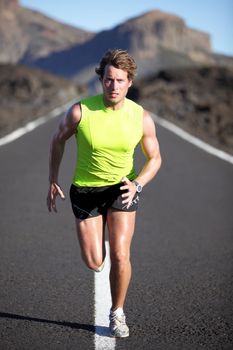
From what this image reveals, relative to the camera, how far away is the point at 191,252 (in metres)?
6.75

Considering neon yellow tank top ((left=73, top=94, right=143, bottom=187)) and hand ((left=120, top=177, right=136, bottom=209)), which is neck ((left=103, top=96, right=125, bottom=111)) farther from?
hand ((left=120, top=177, right=136, bottom=209))

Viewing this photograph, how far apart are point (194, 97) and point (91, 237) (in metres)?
32.0

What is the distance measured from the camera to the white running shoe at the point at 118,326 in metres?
4.30

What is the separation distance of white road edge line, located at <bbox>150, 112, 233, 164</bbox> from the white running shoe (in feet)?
31.3

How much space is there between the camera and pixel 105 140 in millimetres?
4262

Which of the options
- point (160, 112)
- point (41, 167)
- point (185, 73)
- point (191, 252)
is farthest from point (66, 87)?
point (191, 252)

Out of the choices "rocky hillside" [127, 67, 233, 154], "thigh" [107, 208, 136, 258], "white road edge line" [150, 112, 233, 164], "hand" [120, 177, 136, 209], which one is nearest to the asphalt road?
"thigh" [107, 208, 136, 258]

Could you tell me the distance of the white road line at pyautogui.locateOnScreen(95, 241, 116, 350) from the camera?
4.19 metres

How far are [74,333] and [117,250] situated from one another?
2.08ft

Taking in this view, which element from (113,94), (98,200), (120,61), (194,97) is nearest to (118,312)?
(98,200)

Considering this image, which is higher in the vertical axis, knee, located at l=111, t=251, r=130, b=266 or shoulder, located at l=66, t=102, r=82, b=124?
Answer: shoulder, located at l=66, t=102, r=82, b=124

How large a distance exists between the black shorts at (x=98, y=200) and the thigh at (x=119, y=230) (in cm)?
4

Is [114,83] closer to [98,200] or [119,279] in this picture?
[98,200]

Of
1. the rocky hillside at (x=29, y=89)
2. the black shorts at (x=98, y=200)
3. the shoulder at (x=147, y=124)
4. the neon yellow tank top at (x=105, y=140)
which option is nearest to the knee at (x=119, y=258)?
the black shorts at (x=98, y=200)
